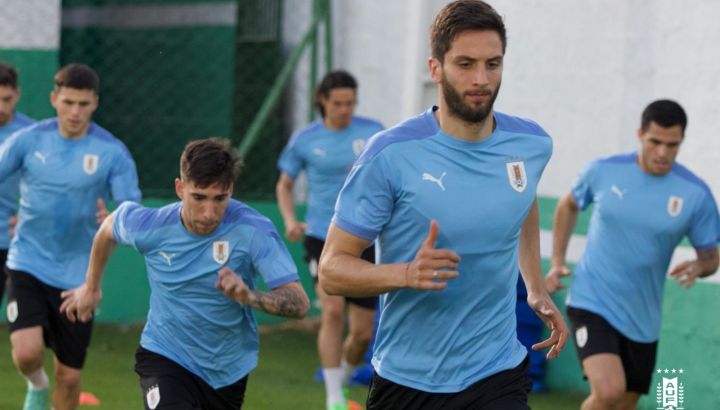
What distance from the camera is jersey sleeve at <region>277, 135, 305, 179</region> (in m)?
11.9

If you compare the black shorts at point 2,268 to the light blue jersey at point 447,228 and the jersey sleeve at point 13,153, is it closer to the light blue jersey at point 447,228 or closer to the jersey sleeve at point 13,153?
the jersey sleeve at point 13,153

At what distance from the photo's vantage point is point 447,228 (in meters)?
5.19

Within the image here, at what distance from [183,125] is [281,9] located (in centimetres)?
162

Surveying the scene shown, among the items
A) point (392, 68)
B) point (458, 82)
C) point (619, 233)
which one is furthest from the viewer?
point (392, 68)

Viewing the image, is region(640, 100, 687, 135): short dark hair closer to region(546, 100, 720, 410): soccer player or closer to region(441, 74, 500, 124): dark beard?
region(546, 100, 720, 410): soccer player

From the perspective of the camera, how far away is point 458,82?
202 inches

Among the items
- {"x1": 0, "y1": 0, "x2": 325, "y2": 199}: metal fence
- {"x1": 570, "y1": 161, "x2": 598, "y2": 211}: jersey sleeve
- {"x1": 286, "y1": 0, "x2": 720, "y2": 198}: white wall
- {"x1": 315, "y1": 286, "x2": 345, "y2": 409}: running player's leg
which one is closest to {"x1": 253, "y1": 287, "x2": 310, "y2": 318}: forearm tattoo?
{"x1": 570, "y1": 161, "x2": 598, "y2": 211}: jersey sleeve

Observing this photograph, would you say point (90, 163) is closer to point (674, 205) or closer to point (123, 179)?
point (123, 179)

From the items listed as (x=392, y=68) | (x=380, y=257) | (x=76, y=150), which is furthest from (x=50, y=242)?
(x=392, y=68)

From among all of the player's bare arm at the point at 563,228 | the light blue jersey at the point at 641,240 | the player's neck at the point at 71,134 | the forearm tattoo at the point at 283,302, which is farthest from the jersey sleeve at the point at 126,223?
the light blue jersey at the point at 641,240

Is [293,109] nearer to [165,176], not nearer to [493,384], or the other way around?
[165,176]

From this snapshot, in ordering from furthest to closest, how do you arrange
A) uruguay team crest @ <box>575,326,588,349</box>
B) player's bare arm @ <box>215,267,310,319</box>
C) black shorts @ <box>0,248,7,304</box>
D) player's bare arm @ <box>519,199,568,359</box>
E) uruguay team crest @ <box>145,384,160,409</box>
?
1. black shorts @ <box>0,248,7,304</box>
2. uruguay team crest @ <box>575,326,588,349</box>
3. uruguay team crest @ <box>145,384,160,409</box>
4. player's bare arm @ <box>215,267,310,319</box>
5. player's bare arm @ <box>519,199,568,359</box>

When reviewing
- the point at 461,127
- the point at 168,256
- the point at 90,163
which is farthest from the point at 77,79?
the point at 461,127

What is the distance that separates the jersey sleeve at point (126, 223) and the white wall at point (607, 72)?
4.50m
